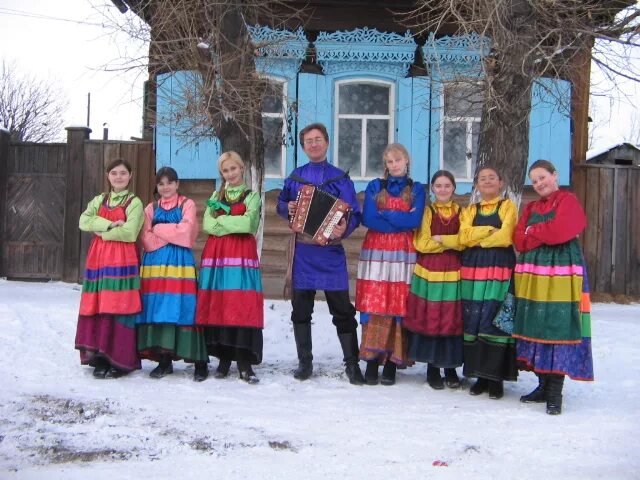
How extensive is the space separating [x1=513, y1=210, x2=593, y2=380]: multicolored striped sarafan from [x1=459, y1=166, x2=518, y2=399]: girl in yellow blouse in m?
0.20

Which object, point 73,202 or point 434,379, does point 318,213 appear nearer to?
point 434,379

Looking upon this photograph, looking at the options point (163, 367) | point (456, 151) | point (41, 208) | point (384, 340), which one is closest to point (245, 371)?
point (163, 367)

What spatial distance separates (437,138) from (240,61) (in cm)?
356

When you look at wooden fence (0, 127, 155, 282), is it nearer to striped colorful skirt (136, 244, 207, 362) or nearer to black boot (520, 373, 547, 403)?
striped colorful skirt (136, 244, 207, 362)

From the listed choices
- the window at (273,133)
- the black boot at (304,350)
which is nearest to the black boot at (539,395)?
the black boot at (304,350)

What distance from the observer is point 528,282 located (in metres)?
4.42

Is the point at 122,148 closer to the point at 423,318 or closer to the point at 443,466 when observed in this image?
the point at 423,318

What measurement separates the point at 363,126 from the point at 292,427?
6.14m

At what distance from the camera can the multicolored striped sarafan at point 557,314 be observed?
168 inches

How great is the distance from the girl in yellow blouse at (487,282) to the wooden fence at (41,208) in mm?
6765

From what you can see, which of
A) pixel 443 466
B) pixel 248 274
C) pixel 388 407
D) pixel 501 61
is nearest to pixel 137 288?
pixel 248 274

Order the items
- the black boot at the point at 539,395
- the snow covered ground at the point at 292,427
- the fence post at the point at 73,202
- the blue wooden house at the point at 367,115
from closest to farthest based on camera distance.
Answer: the snow covered ground at the point at 292,427
the black boot at the point at 539,395
the blue wooden house at the point at 367,115
the fence post at the point at 73,202

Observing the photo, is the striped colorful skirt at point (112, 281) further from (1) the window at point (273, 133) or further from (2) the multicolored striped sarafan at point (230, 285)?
(1) the window at point (273, 133)

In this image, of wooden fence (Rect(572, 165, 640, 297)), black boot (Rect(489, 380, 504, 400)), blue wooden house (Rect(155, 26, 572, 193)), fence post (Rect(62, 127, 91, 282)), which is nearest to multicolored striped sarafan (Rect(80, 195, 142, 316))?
black boot (Rect(489, 380, 504, 400))
